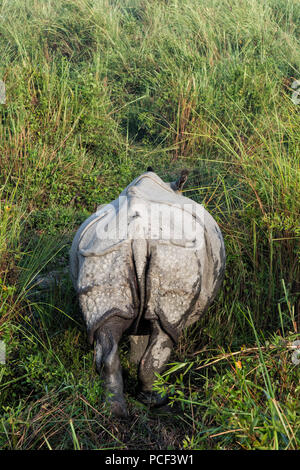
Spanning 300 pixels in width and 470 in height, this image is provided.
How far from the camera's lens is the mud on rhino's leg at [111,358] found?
2.74m

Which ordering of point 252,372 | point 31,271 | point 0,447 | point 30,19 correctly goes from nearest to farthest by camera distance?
point 0,447 < point 252,372 < point 31,271 < point 30,19

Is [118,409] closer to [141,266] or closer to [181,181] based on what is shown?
[141,266]

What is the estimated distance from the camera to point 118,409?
8.94 feet

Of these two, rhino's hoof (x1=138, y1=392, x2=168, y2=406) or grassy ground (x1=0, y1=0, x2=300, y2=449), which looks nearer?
grassy ground (x1=0, y1=0, x2=300, y2=449)

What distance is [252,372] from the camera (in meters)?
2.75

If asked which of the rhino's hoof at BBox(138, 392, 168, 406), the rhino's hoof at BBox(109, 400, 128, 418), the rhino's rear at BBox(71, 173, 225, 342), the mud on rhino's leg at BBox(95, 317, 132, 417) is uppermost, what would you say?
the rhino's rear at BBox(71, 173, 225, 342)

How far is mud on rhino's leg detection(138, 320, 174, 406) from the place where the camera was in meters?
2.90

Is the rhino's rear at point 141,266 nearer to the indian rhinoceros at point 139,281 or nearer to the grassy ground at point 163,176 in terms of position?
the indian rhinoceros at point 139,281

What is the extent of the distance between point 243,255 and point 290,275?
0.42 metres

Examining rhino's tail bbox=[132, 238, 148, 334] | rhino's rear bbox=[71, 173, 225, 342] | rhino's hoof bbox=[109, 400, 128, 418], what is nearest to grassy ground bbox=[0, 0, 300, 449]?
rhino's hoof bbox=[109, 400, 128, 418]

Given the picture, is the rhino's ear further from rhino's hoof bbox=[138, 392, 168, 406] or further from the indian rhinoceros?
rhino's hoof bbox=[138, 392, 168, 406]
